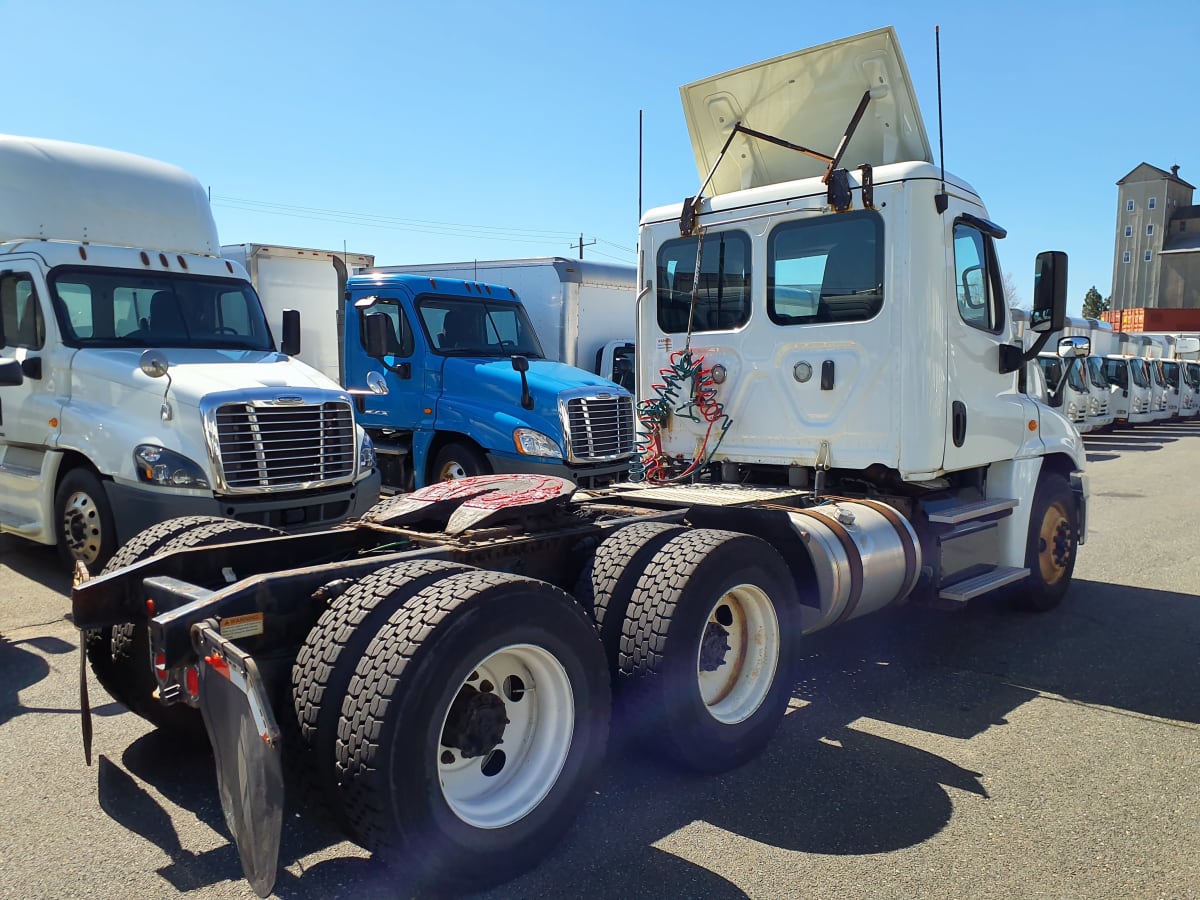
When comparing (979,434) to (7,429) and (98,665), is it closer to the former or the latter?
(98,665)

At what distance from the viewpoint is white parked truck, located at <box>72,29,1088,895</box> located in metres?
2.92

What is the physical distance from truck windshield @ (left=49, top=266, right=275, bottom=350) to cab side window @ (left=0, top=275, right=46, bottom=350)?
0.24 meters

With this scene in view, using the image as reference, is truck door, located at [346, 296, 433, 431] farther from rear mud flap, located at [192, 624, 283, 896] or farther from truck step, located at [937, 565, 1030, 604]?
rear mud flap, located at [192, 624, 283, 896]

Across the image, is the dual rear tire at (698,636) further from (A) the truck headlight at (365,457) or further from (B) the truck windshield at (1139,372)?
(B) the truck windshield at (1139,372)

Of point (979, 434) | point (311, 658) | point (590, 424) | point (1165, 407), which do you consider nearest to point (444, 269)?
point (590, 424)

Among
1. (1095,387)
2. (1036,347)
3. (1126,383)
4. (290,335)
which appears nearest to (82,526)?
(290,335)

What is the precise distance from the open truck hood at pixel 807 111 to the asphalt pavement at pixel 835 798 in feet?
10.7

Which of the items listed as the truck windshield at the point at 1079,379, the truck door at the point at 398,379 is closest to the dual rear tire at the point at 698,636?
the truck door at the point at 398,379

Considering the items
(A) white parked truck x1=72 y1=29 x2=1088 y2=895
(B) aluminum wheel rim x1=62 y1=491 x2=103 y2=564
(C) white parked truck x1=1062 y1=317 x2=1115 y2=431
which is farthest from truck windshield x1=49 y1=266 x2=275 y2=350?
(C) white parked truck x1=1062 y1=317 x2=1115 y2=431

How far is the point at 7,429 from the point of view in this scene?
7.84 m

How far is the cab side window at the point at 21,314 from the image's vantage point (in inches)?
297

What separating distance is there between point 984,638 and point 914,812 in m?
2.86

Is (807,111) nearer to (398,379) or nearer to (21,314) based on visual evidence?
(398,379)

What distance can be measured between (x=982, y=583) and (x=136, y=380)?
20.0 feet
